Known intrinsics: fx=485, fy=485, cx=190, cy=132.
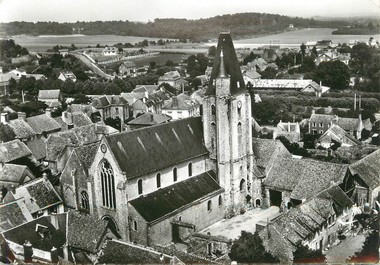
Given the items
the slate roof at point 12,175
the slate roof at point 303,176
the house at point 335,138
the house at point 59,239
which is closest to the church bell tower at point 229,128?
the slate roof at point 303,176

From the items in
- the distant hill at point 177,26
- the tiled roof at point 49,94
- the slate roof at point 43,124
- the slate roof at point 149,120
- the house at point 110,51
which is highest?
the distant hill at point 177,26

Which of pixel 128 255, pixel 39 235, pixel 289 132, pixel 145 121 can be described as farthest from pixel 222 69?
pixel 145 121

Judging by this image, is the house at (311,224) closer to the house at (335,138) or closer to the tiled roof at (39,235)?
the tiled roof at (39,235)

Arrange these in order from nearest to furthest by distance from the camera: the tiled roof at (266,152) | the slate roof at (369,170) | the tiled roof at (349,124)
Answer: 1. the slate roof at (369,170)
2. the tiled roof at (266,152)
3. the tiled roof at (349,124)

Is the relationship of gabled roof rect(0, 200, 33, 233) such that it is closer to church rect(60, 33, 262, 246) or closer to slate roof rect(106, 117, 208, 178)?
church rect(60, 33, 262, 246)

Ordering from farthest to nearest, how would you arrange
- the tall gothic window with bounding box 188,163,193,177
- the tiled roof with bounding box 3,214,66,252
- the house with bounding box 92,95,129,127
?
the house with bounding box 92,95,129,127
the tall gothic window with bounding box 188,163,193,177
the tiled roof with bounding box 3,214,66,252

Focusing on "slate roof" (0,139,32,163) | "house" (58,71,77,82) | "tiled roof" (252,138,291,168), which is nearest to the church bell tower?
"tiled roof" (252,138,291,168)

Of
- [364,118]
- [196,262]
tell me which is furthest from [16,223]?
[364,118]
